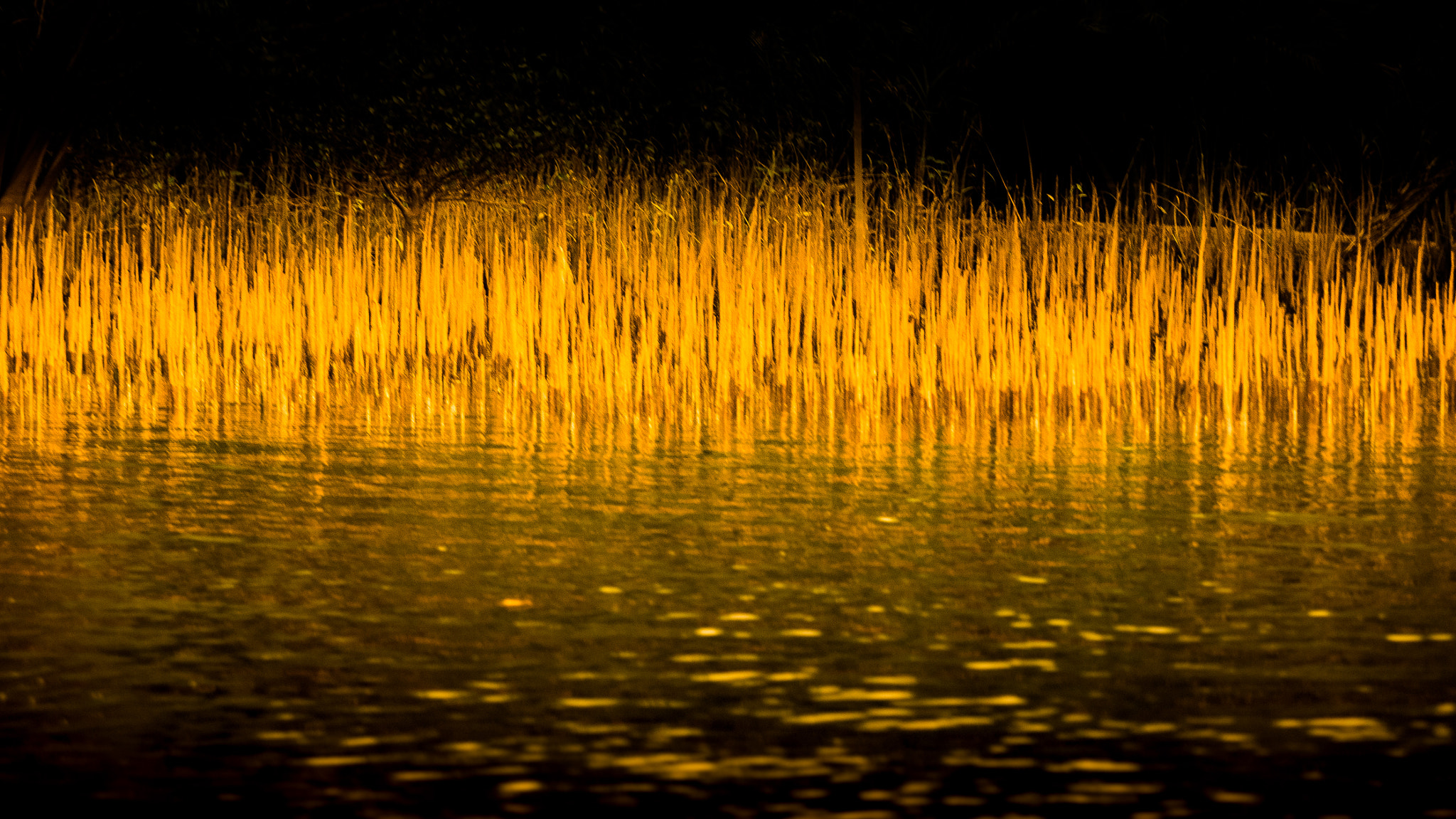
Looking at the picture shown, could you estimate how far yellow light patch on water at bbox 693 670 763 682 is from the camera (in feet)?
12.2

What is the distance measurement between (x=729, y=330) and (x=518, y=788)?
618cm

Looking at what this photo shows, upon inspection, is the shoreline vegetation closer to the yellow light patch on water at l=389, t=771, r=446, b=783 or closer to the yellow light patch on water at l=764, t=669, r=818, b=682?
the yellow light patch on water at l=764, t=669, r=818, b=682

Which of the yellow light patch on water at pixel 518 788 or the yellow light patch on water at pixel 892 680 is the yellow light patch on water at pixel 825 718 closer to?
the yellow light patch on water at pixel 892 680

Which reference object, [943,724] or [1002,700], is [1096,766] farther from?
[1002,700]

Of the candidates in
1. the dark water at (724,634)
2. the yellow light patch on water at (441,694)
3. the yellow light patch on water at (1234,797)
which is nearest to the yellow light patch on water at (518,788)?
the dark water at (724,634)

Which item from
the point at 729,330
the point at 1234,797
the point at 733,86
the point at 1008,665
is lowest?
the point at 1234,797

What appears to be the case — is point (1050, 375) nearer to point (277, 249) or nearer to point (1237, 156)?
point (277, 249)

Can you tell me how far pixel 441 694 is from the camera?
3621mm

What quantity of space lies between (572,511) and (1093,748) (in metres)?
2.55

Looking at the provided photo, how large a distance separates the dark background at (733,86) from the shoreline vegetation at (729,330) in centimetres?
235

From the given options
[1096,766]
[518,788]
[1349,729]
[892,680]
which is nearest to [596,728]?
[518,788]

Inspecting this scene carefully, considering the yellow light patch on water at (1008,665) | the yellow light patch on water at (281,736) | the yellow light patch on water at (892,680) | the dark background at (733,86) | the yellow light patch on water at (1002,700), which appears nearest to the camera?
the yellow light patch on water at (281,736)

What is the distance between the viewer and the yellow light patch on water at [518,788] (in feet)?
10.0

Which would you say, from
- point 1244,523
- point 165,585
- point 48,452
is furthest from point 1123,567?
point 48,452
